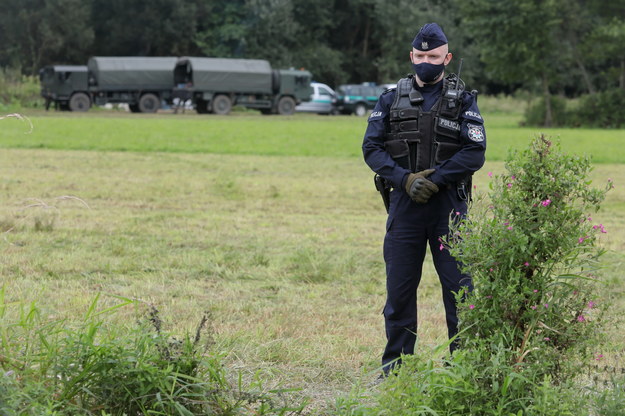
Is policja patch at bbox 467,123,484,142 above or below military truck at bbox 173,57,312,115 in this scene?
above

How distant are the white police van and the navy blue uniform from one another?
153 ft

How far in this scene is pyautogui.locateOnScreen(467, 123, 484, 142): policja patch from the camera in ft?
15.3

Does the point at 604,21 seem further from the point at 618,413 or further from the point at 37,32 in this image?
the point at 618,413

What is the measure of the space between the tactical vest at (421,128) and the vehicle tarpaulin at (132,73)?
41.4 m

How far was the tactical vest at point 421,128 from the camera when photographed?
4.68 meters

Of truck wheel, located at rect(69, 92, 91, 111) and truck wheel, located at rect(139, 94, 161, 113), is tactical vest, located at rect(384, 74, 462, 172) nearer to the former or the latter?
truck wheel, located at rect(69, 92, 91, 111)

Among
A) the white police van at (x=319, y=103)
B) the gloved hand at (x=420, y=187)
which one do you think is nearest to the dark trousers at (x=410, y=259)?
the gloved hand at (x=420, y=187)

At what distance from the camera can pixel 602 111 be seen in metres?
41.3

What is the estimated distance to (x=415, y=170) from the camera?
15.6ft

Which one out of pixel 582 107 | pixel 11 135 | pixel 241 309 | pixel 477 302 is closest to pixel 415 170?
pixel 477 302

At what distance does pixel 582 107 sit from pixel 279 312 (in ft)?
124

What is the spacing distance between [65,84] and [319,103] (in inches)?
561

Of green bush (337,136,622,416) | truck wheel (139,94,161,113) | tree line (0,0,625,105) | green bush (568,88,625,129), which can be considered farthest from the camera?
tree line (0,0,625,105)

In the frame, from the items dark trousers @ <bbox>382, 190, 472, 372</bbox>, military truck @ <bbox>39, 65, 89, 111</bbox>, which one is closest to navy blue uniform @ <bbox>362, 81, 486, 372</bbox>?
dark trousers @ <bbox>382, 190, 472, 372</bbox>
